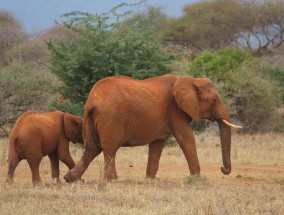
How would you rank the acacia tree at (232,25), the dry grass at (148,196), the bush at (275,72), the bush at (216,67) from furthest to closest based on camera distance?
the acacia tree at (232,25)
the bush at (275,72)
the bush at (216,67)
the dry grass at (148,196)

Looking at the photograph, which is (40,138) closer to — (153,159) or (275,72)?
(153,159)

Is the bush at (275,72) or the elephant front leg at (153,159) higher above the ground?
the elephant front leg at (153,159)

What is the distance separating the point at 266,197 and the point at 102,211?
8.20 ft

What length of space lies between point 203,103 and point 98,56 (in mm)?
7367

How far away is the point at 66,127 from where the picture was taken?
42.1 feet

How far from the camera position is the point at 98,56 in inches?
767

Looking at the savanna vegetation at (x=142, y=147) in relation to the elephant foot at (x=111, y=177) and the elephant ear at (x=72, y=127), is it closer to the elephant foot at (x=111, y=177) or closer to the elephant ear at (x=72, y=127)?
the elephant foot at (x=111, y=177)

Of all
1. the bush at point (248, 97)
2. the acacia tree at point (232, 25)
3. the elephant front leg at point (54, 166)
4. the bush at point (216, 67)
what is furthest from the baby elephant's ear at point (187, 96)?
the acacia tree at point (232, 25)

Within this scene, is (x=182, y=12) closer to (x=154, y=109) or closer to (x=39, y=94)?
(x=39, y=94)

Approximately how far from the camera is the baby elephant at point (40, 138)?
1229cm

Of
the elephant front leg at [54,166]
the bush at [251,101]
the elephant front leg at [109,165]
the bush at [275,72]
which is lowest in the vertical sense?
the bush at [275,72]

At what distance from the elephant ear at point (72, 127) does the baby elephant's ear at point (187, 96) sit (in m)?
1.81

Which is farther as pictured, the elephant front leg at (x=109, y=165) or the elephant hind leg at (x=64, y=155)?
the elephant hind leg at (x=64, y=155)

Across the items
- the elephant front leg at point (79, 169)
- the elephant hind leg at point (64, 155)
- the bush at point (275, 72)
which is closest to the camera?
the elephant front leg at point (79, 169)
